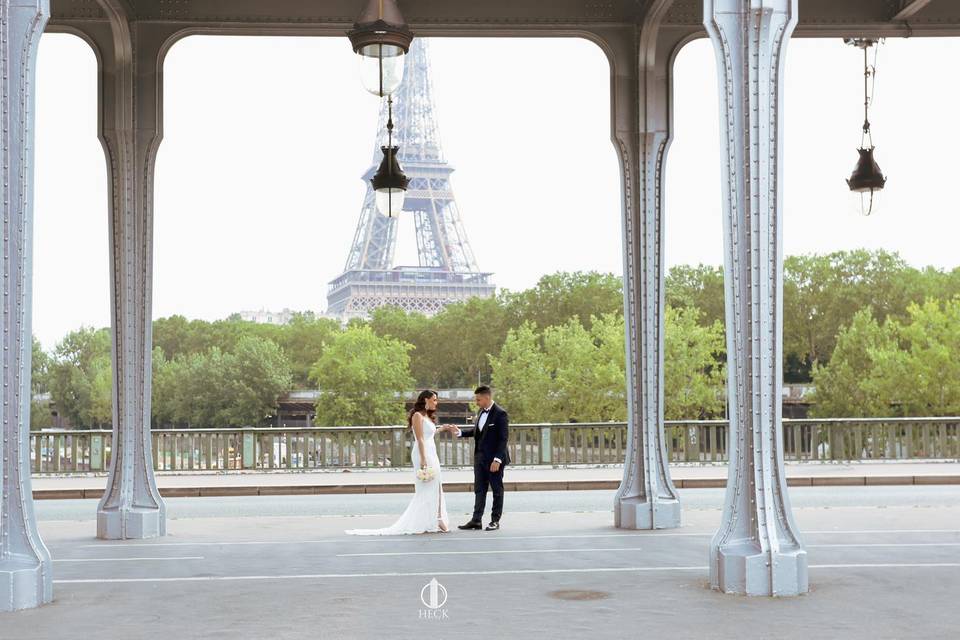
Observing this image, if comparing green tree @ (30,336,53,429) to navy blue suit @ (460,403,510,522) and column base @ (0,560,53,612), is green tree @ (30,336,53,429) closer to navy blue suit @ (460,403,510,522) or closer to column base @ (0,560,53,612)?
navy blue suit @ (460,403,510,522)

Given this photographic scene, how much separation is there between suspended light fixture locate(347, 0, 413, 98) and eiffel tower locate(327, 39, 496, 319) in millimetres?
95603

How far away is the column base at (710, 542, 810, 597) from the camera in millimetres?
9000

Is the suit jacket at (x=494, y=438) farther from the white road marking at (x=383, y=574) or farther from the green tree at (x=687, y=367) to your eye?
the green tree at (x=687, y=367)

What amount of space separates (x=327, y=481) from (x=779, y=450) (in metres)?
15.0

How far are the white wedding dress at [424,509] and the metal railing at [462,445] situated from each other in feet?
37.5

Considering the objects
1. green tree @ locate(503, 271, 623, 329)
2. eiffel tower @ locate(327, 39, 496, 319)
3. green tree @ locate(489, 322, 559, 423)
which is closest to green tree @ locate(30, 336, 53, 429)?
eiffel tower @ locate(327, 39, 496, 319)

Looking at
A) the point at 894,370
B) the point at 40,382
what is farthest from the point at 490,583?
the point at 40,382

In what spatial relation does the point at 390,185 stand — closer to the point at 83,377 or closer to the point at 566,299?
the point at 566,299

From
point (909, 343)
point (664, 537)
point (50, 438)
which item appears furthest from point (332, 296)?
point (664, 537)

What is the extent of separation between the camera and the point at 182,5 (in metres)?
13.4

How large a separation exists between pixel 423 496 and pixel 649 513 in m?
2.54

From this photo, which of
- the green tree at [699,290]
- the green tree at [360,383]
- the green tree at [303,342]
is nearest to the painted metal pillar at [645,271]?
the green tree at [360,383]

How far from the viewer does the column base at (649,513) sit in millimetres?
13711

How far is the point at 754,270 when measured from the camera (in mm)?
9234
